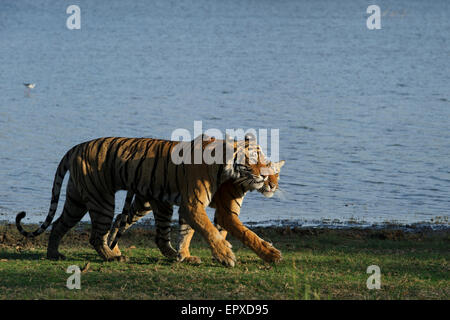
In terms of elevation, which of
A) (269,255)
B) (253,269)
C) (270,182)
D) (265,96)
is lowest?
(253,269)

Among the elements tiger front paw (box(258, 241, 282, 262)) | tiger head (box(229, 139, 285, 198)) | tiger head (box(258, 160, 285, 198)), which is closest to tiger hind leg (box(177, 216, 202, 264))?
tiger front paw (box(258, 241, 282, 262))

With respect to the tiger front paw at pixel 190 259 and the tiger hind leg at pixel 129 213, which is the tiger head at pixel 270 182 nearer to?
the tiger front paw at pixel 190 259

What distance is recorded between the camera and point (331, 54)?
112ft

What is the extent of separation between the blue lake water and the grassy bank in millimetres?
2064

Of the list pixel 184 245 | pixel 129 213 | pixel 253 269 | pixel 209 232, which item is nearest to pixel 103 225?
pixel 129 213

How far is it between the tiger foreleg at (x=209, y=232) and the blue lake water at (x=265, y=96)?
446 cm

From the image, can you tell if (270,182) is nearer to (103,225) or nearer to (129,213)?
(129,213)

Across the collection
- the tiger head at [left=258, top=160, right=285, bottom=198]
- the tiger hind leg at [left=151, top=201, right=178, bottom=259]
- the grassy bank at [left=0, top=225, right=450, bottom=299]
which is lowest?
the grassy bank at [left=0, top=225, right=450, bottom=299]

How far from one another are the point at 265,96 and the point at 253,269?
650 inches

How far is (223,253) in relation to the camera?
801 centimetres

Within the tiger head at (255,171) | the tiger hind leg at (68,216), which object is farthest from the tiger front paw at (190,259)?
the tiger hind leg at (68,216)

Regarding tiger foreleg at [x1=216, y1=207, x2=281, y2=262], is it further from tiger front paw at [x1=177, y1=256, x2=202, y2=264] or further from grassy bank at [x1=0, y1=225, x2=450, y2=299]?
tiger front paw at [x1=177, y1=256, x2=202, y2=264]

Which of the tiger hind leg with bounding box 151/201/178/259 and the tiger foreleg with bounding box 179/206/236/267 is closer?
the tiger foreleg with bounding box 179/206/236/267

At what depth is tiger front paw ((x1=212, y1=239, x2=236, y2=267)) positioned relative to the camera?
7969 mm
